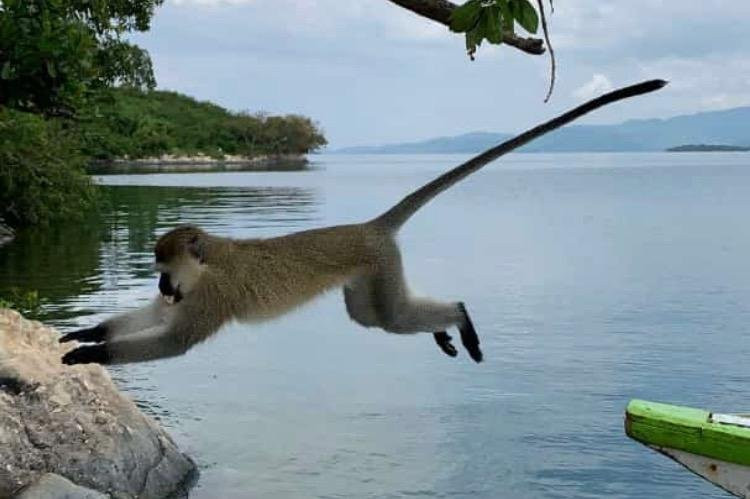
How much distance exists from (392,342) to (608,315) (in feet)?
18.0

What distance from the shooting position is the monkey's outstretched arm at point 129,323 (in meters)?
5.66

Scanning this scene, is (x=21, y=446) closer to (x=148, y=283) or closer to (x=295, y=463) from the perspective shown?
(x=295, y=463)

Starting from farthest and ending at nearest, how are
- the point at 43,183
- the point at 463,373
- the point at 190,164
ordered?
the point at 190,164, the point at 43,183, the point at 463,373

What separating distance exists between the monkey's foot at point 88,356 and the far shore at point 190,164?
116171 mm

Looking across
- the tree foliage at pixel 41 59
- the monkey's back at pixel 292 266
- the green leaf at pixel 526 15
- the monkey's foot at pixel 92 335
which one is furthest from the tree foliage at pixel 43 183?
the green leaf at pixel 526 15

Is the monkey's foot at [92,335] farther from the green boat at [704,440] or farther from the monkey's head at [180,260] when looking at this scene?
the green boat at [704,440]

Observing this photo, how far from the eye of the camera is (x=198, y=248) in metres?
5.93

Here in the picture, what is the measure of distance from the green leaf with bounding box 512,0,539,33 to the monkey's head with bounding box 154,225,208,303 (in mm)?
3309

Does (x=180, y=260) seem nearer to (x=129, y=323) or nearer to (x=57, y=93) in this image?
(x=129, y=323)

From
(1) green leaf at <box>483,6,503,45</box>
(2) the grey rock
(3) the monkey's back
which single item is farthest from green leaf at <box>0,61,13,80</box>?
(2) the grey rock

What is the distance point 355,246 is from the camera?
627cm

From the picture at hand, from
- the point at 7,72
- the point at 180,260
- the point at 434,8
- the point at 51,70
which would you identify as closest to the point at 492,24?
the point at 434,8

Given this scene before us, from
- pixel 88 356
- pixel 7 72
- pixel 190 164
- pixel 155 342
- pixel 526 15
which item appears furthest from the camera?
pixel 190 164

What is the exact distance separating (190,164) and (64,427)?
476 feet
